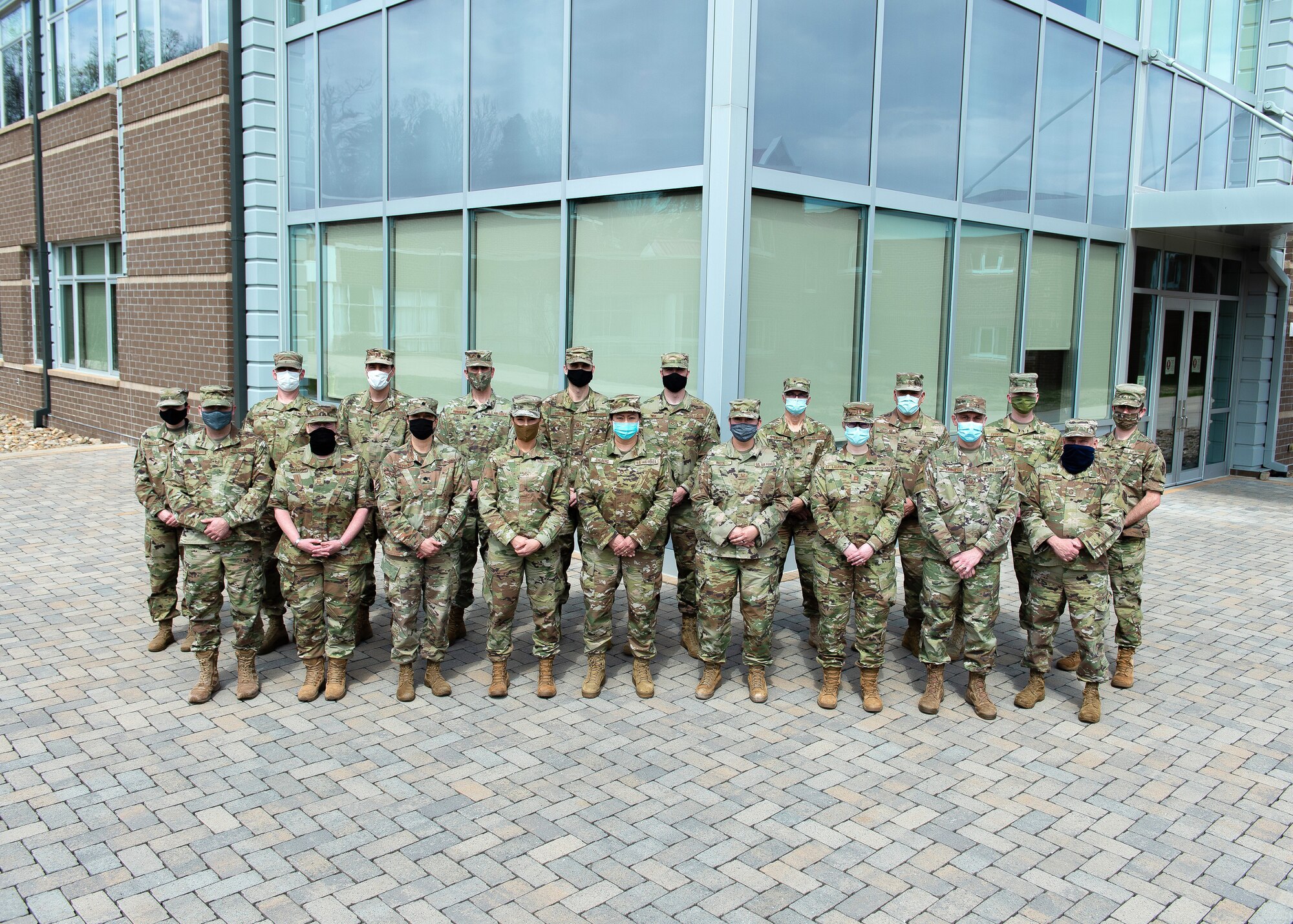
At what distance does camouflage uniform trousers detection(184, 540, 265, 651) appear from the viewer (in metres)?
6.29

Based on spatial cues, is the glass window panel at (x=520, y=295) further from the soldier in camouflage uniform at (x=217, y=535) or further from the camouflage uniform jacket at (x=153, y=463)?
the soldier in camouflage uniform at (x=217, y=535)

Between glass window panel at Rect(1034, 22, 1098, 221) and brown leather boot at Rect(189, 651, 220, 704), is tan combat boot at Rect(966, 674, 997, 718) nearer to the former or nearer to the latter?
brown leather boot at Rect(189, 651, 220, 704)

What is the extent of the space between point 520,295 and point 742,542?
533cm

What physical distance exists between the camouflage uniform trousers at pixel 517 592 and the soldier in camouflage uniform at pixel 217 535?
1.51 meters

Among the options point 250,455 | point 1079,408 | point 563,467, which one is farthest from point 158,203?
point 1079,408

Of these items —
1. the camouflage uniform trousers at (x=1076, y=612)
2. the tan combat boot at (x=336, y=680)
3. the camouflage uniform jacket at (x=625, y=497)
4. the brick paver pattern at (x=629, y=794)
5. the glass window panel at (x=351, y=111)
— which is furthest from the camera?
the glass window panel at (x=351, y=111)

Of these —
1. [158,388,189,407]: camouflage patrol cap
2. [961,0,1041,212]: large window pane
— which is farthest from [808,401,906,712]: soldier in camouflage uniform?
[961,0,1041,212]: large window pane

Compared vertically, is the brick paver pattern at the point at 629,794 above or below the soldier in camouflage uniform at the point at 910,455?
below

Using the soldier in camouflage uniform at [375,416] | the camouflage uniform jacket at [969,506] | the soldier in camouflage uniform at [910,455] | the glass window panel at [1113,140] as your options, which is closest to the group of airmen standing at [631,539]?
the camouflage uniform jacket at [969,506]

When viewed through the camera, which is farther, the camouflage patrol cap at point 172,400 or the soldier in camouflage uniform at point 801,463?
the soldier in camouflage uniform at point 801,463

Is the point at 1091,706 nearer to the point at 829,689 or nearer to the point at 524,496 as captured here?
the point at 829,689

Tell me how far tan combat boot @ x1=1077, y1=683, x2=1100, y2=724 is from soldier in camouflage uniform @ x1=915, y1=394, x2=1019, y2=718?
21.0 inches

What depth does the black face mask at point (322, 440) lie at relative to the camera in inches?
245

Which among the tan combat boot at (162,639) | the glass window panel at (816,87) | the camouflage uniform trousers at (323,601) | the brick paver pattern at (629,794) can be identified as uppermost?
the glass window panel at (816,87)
